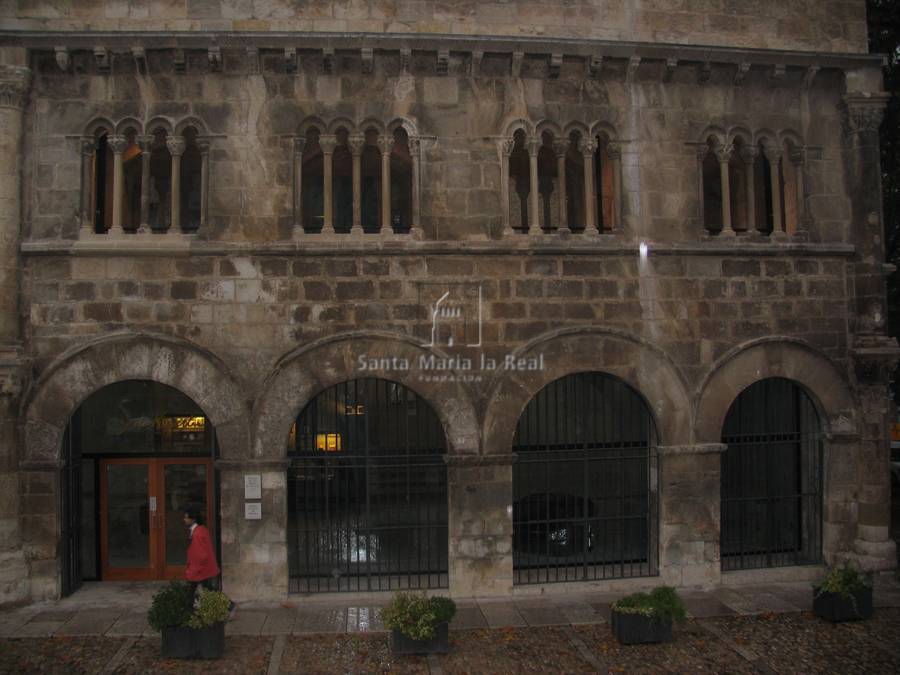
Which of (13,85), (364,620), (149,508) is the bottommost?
(364,620)

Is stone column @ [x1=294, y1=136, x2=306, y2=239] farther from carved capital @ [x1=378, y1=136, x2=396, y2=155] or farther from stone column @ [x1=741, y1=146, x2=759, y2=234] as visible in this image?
stone column @ [x1=741, y1=146, x2=759, y2=234]

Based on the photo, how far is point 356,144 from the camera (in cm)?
1103

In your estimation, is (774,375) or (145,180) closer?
(145,180)

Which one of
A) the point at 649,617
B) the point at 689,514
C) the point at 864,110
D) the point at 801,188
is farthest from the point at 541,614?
the point at 864,110

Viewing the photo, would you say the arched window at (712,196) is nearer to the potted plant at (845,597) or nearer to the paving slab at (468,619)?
the potted plant at (845,597)

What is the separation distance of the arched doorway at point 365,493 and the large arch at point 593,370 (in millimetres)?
1230

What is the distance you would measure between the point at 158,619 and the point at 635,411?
784cm

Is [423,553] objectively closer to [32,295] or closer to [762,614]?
[762,614]

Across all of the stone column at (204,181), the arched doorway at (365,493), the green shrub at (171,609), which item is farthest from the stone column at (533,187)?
the green shrub at (171,609)

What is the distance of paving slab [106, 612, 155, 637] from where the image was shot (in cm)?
973

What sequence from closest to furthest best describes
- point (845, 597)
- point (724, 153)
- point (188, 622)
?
1. point (188, 622)
2. point (845, 597)
3. point (724, 153)

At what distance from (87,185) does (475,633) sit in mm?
8476

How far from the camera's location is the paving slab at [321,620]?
388 inches

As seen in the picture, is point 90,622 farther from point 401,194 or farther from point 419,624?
point 401,194
